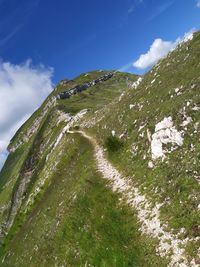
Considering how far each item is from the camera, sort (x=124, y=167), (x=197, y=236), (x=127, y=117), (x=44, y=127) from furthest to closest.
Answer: (x=44, y=127) < (x=127, y=117) < (x=124, y=167) < (x=197, y=236)

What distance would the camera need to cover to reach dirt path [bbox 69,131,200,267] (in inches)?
850

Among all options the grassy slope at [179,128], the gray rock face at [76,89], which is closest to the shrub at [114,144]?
the grassy slope at [179,128]

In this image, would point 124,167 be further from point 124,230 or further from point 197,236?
point 197,236

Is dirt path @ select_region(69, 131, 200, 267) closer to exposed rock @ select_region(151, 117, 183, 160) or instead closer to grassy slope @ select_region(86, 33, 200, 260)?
grassy slope @ select_region(86, 33, 200, 260)

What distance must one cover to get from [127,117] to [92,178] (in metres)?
13.9

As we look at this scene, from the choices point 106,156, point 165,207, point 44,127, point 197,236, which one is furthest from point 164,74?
point 44,127

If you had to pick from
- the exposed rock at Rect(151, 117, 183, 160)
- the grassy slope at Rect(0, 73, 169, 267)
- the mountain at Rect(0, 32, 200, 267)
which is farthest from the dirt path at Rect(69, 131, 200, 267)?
the exposed rock at Rect(151, 117, 183, 160)

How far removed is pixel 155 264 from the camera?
72.9ft

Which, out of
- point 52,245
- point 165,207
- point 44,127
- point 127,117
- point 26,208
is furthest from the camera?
point 44,127

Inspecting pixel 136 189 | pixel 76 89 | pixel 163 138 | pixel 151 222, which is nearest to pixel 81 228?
pixel 136 189

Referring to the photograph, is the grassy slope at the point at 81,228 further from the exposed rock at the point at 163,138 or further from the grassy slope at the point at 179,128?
the exposed rock at the point at 163,138

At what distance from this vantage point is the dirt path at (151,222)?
21594 millimetres

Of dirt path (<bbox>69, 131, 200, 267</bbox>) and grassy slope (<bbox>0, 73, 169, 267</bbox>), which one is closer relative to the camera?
dirt path (<bbox>69, 131, 200, 267</bbox>)

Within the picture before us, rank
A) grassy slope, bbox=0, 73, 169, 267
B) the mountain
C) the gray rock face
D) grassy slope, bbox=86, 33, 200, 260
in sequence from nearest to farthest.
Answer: the mountain
grassy slope, bbox=86, 33, 200, 260
grassy slope, bbox=0, 73, 169, 267
the gray rock face
